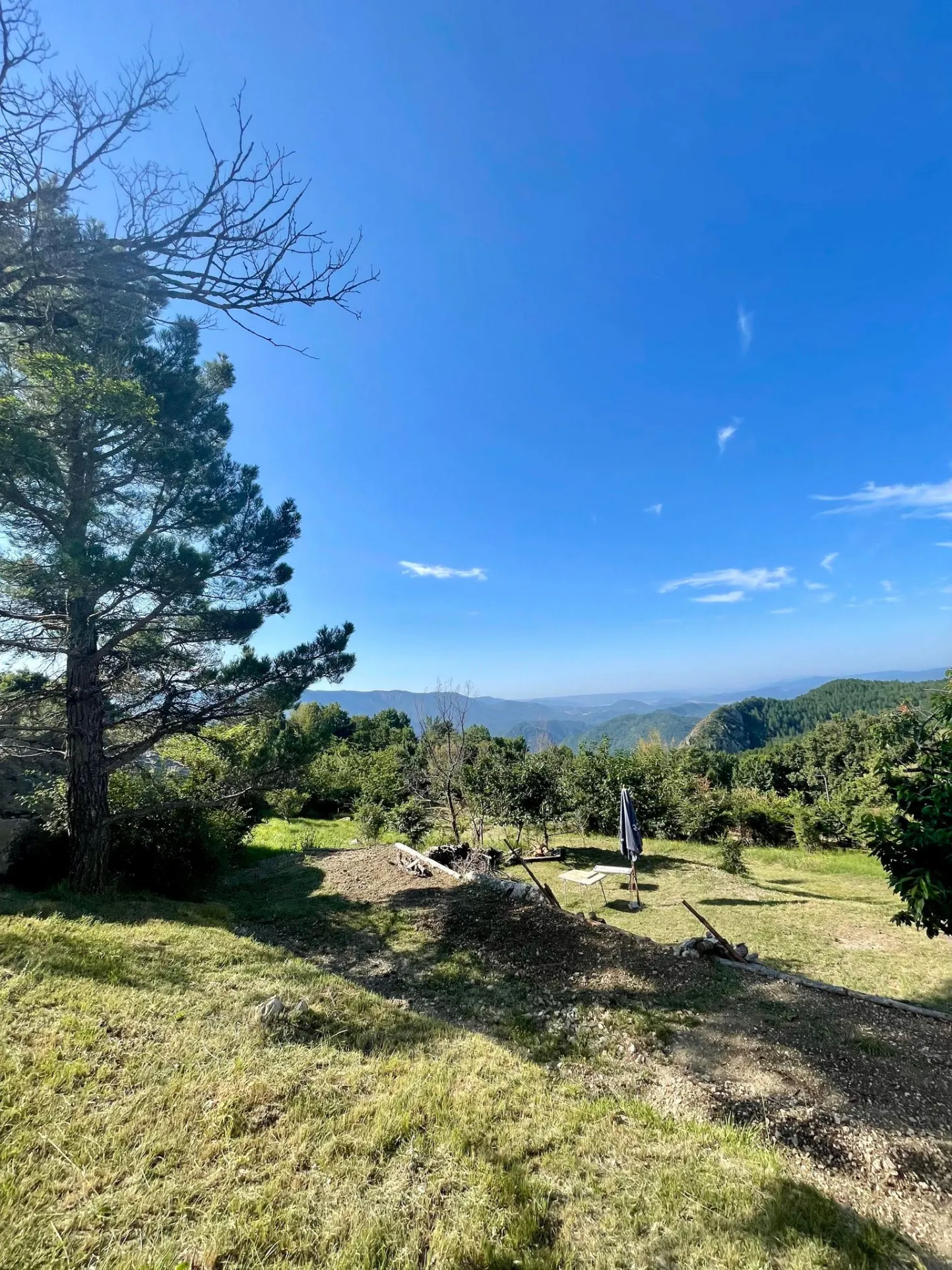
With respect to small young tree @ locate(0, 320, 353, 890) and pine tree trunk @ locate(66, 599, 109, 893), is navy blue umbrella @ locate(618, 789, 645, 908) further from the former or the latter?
pine tree trunk @ locate(66, 599, 109, 893)

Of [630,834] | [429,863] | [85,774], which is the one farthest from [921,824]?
[85,774]

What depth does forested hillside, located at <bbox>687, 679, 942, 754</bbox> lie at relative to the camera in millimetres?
97562

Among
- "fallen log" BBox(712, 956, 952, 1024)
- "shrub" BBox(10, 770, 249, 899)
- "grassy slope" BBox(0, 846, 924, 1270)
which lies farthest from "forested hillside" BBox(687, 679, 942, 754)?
"grassy slope" BBox(0, 846, 924, 1270)

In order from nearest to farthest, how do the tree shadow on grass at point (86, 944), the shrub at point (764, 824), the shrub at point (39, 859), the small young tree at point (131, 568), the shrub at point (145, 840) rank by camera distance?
the tree shadow on grass at point (86, 944) < the small young tree at point (131, 568) < the shrub at point (39, 859) < the shrub at point (145, 840) < the shrub at point (764, 824)

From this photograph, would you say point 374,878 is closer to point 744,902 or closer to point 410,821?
point 410,821

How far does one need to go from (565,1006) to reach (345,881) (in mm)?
6368

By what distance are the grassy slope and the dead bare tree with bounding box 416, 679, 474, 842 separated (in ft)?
37.0

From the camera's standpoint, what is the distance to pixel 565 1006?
523 centimetres

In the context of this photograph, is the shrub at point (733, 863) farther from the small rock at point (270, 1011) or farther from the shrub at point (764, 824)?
the small rock at point (270, 1011)

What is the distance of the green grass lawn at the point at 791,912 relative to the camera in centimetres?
667

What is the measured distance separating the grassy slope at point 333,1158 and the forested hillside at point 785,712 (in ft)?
321

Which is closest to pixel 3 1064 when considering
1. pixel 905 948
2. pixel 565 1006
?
pixel 565 1006

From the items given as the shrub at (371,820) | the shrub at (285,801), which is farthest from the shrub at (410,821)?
the shrub at (285,801)

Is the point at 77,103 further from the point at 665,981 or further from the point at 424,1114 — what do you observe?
the point at 665,981
